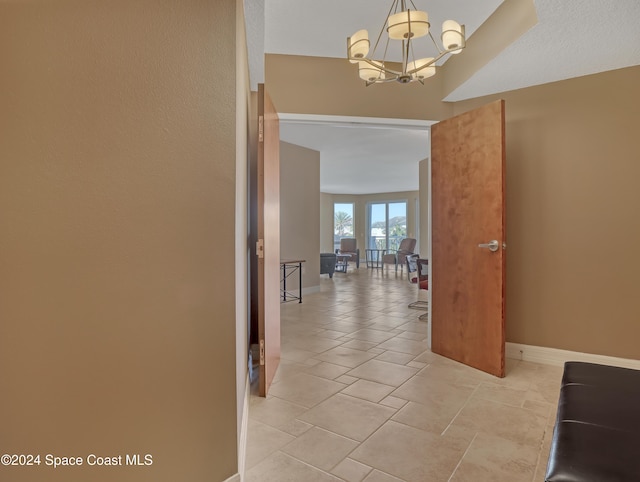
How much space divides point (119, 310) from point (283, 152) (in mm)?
5447

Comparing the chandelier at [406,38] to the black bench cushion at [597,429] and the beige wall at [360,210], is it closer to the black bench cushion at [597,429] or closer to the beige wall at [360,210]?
the black bench cushion at [597,429]

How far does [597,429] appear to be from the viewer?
115 cm

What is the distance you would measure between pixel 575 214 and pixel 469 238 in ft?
2.91

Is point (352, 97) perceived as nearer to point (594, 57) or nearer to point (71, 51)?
point (594, 57)

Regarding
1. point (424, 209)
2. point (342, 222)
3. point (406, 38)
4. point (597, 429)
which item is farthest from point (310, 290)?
point (342, 222)

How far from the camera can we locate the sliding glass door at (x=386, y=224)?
12648 millimetres

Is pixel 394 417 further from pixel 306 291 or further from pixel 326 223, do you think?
pixel 326 223

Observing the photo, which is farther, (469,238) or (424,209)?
(424,209)

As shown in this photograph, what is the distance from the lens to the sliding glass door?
1265cm

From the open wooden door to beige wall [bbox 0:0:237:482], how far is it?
2172mm

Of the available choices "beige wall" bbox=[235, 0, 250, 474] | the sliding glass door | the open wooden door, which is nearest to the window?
A: the sliding glass door

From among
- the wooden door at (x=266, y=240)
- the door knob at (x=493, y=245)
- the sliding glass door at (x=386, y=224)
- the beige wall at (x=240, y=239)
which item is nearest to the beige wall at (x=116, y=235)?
the beige wall at (x=240, y=239)

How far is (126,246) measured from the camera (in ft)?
3.77

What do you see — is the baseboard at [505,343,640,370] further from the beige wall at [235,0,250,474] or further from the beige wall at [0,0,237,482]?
the beige wall at [0,0,237,482]
